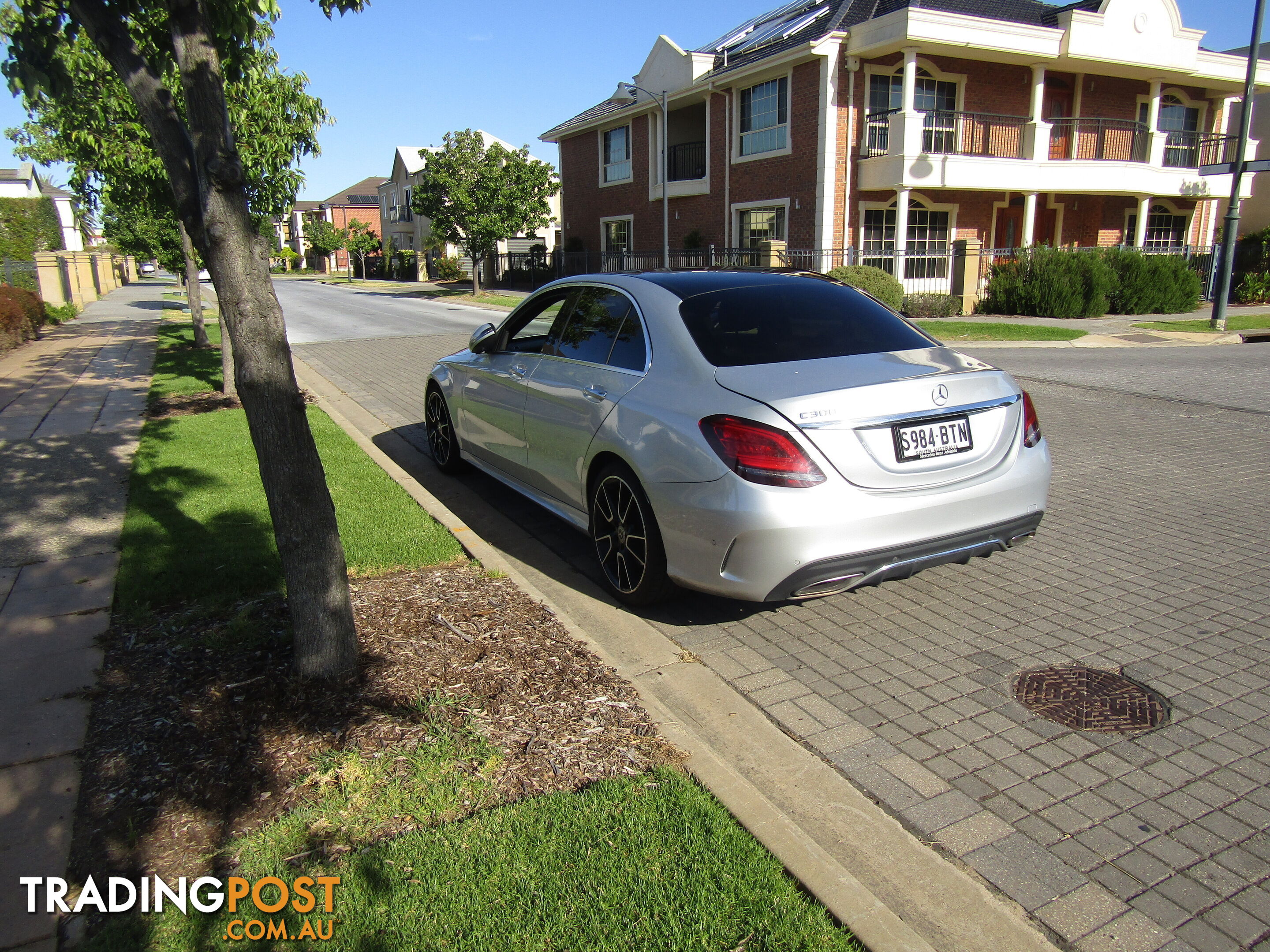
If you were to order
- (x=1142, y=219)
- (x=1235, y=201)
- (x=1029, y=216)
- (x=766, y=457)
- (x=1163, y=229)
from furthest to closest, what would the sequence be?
(x=1163, y=229) < (x=1142, y=219) < (x=1029, y=216) < (x=1235, y=201) < (x=766, y=457)

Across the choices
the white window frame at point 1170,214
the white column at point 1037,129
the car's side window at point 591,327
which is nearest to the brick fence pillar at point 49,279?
the car's side window at point 591,327

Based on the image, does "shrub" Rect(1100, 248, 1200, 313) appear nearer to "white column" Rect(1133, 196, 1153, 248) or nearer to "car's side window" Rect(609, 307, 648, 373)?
"white column" Rect(1133, 196, 1153, 248)

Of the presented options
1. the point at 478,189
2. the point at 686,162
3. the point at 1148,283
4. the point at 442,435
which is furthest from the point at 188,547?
the point at 478,189

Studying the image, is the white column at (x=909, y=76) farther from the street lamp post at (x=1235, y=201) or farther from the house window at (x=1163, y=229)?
the house window at (x=1163, y=229)

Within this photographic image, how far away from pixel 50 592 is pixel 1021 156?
93.8 ft

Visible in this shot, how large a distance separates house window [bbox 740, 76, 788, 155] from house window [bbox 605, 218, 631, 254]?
832cm

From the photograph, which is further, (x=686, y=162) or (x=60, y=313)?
(x=686, y=162)

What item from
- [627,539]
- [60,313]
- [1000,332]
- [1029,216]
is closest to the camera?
[627,539]

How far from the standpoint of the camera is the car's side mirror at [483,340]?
657 cm

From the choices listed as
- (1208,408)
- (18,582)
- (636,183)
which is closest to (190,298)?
(18,582)

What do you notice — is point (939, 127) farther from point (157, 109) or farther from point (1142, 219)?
point (157, 109)

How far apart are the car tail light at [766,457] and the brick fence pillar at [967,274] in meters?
22.3

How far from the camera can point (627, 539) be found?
468cm

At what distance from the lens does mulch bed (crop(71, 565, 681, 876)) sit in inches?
118
